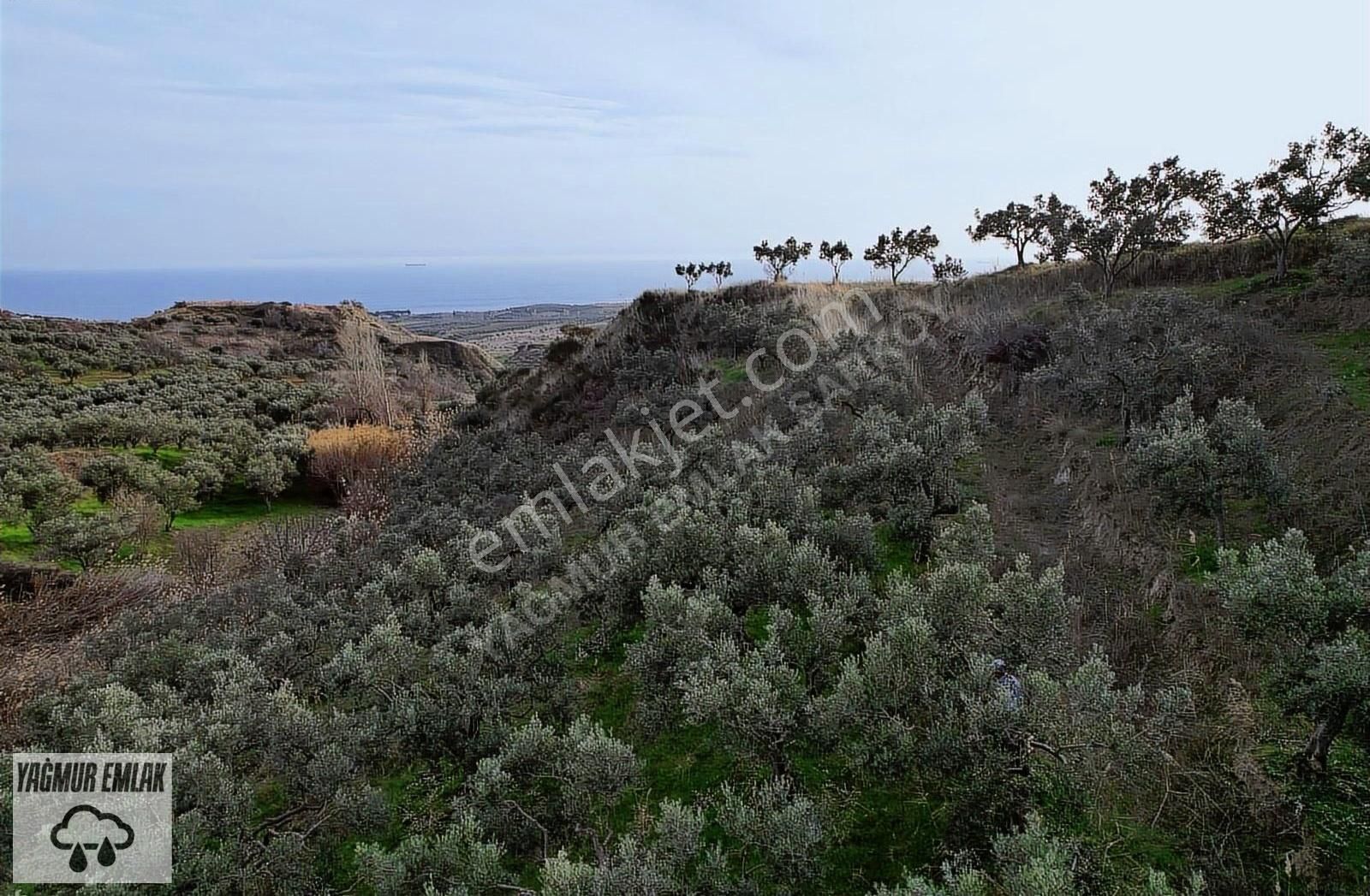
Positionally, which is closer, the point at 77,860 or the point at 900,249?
the point at 77,860

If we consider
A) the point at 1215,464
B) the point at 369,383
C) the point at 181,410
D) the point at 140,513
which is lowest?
the point at 140,513

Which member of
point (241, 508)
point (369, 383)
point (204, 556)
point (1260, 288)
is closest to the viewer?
point (204, 556)

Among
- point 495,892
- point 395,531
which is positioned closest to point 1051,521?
point 495,892

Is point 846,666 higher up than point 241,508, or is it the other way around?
point 846,666

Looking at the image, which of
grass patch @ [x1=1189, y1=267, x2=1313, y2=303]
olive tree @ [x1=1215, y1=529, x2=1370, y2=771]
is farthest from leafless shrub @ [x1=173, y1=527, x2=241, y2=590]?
grass patch @ [x1=1189, y1=267, x2=1313, y2=303]

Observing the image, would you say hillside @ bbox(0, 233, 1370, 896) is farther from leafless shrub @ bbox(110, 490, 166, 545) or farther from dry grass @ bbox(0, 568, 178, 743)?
leafless shrub @ bbox(110, 490, 166, 545)

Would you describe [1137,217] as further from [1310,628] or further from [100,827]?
[100,827]

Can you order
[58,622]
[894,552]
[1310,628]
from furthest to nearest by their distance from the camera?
[58,622] < [894,552] < [1310,628]

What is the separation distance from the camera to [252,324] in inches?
1833

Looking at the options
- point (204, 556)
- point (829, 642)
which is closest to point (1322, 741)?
point (829, 642)

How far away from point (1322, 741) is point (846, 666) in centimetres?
308

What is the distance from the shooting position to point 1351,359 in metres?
10.9

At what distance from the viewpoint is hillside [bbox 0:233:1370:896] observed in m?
4.00

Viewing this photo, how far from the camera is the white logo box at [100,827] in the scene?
14.5 feet
